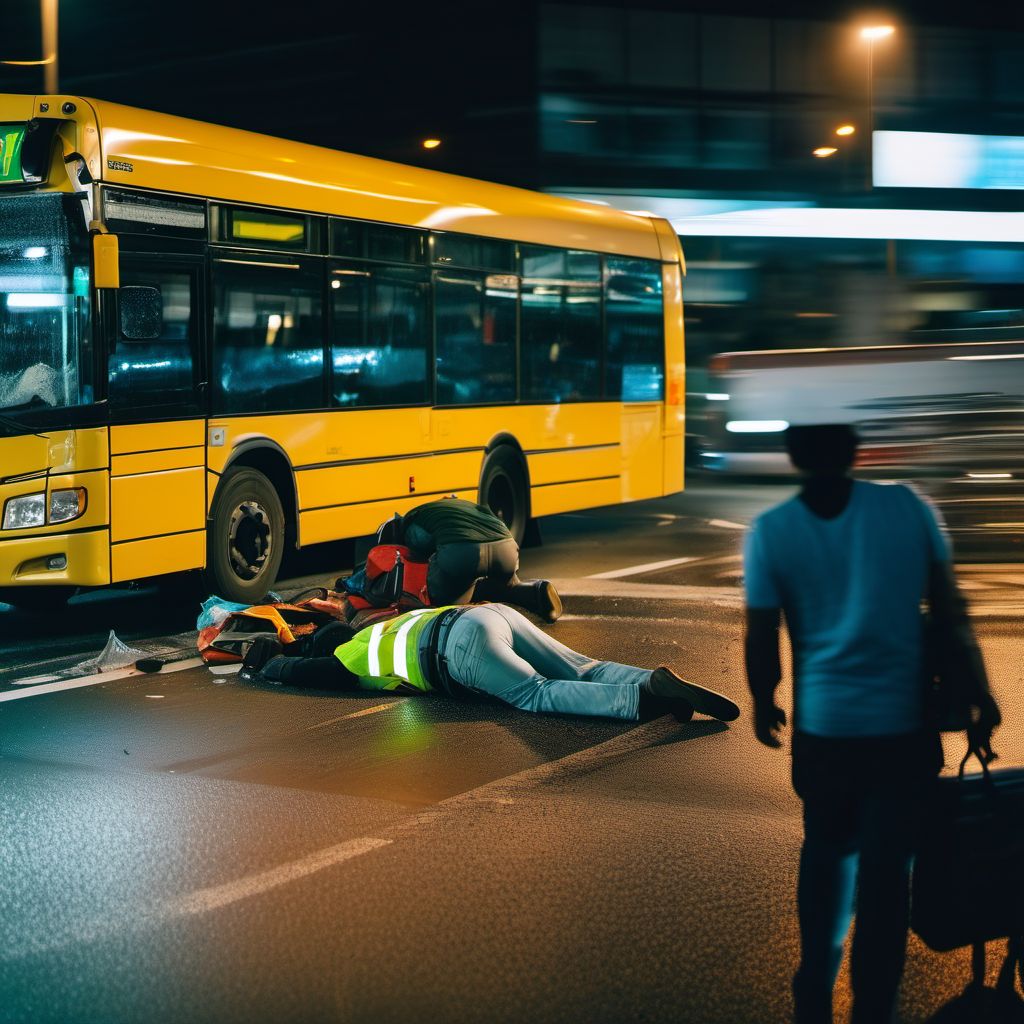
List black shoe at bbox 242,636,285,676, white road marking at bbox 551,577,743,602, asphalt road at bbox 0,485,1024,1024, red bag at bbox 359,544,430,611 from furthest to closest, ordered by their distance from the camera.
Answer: white road marking at bbox 551,577,743,602 < red bag at bbox 359,544,430,611 < black shoe at bbox 242,636,285,676 < asphalt road at bbox 0,485,1024,1024

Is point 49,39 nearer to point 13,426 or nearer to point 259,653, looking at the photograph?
point 13,426

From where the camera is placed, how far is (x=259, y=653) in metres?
9.02

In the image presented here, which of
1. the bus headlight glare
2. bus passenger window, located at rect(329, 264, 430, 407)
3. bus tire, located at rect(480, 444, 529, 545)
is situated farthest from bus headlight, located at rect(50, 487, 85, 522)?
the bus headlight glare

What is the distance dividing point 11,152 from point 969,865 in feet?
26.3

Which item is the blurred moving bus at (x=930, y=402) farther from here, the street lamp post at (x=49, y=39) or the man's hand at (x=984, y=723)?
the street lamp post at (x=49, y=39)

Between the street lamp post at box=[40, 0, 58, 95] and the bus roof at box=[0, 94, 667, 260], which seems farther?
the street lamp post at box=[40, 0, 58, 95]

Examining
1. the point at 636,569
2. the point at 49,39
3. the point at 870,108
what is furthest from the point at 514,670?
the point at 870,108

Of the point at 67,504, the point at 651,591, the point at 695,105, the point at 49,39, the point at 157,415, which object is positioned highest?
the point at 695,105

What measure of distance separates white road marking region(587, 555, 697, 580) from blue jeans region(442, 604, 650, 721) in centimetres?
547

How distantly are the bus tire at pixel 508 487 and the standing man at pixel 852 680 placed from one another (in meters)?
10.6

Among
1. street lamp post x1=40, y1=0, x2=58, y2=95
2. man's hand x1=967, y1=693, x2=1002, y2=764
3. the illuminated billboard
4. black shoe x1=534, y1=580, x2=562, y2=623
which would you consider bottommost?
black shoe x1=534, y1=580, x2=562, y2=623

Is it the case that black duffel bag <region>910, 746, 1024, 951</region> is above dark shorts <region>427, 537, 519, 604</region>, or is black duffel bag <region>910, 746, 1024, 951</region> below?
below

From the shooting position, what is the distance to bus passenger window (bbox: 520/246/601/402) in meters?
15.1

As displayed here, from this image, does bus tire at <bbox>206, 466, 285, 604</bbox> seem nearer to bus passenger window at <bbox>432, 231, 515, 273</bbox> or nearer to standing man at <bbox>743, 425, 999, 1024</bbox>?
bus passenger window at <bbox>432, 231, 515, 273</bbox>
